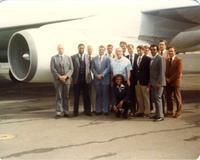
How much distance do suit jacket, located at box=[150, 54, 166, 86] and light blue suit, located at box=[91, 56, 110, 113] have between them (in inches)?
33.9

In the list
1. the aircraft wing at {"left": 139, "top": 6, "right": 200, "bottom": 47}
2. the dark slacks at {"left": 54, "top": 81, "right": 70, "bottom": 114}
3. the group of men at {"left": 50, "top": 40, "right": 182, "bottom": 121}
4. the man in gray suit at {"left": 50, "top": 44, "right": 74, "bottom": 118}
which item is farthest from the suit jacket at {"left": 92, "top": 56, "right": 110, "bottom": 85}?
the aircraft wing at {"left": 139, "top": 6, "right": 200, "bottom": 47}

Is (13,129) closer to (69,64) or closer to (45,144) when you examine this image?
(45,144)

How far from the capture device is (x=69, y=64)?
7.48 metres

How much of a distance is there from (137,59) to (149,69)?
30 centimetres

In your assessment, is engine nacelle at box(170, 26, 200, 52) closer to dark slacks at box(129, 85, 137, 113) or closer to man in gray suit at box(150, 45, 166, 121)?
dark slacks at box(129, 85, 137, 113)

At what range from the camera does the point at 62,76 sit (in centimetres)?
741

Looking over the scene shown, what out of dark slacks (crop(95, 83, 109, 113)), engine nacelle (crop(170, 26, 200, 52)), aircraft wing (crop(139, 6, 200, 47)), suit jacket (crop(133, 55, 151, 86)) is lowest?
dark slacks (crop(95, 83, 109, 113))

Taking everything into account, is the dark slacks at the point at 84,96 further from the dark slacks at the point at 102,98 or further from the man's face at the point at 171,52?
the man's face at the point at 171,52

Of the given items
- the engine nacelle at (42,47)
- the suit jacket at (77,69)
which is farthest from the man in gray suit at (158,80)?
the engine nacelle at (42,47)

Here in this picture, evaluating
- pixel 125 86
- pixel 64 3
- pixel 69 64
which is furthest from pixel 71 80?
pixel 64 3

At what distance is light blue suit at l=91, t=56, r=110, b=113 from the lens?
7.55 m

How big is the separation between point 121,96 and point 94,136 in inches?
62.9

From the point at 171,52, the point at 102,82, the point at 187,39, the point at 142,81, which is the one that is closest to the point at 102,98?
the point at 102,82

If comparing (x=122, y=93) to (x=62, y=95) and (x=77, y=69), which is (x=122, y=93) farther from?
(x=62, y=95)
